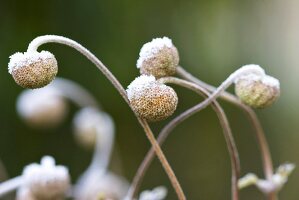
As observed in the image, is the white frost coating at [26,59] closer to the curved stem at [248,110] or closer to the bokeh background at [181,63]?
the curved stem at [248,110]

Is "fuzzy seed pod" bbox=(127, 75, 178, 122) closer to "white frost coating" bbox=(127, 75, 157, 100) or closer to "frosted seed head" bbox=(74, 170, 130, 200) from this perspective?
"white frost coating" bbox=(127, 75, 157, 100)

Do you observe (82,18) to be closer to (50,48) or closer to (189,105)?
(50,48)

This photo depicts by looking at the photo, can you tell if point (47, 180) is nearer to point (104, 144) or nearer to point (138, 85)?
point (138, 85)

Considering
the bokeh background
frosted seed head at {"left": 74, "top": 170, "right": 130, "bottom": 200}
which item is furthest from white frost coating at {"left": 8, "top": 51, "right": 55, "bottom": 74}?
the bokeh background

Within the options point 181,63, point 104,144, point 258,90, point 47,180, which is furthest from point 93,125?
point 181,63

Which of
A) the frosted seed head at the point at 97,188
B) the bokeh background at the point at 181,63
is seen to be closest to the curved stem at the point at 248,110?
the frosted seed head at the point at 97,188
